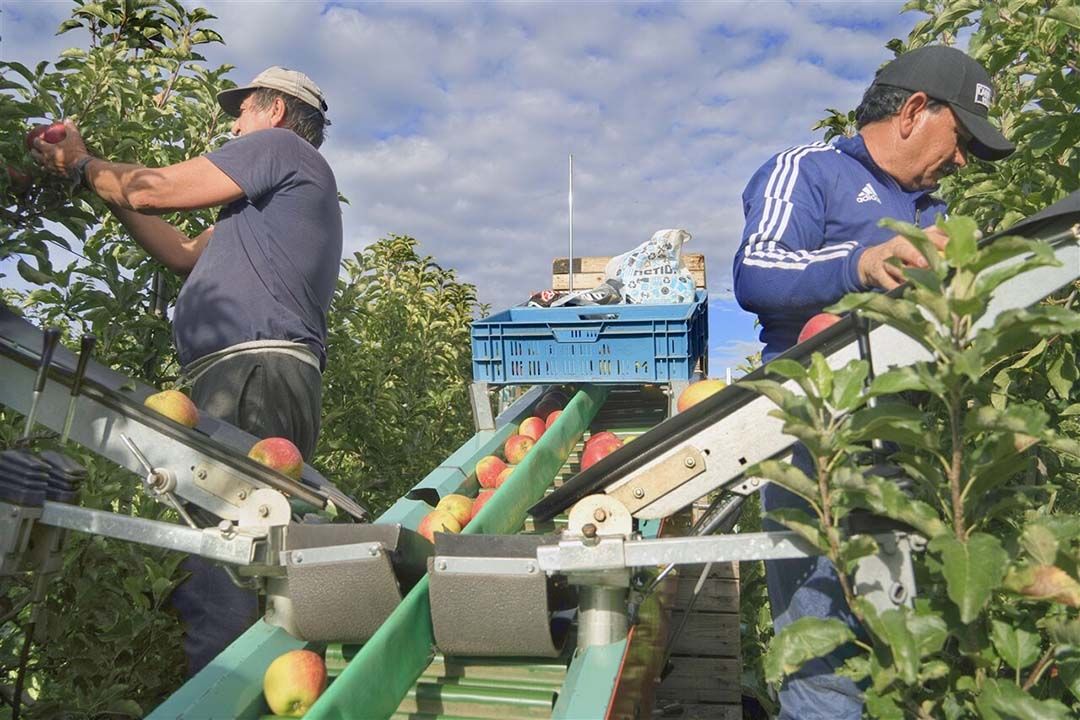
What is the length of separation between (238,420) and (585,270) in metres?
4.53

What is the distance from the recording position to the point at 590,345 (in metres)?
4.00

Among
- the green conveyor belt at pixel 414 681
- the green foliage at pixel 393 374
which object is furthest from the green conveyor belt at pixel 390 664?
the green foliage at pixel 393 374

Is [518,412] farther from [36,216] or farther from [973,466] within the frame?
[973,466]

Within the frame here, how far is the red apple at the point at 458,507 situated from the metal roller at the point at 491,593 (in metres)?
0.78

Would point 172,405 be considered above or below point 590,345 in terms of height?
below

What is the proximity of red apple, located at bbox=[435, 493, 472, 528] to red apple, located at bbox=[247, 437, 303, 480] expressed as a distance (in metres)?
0.58

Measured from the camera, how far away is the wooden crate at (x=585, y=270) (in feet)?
22.1

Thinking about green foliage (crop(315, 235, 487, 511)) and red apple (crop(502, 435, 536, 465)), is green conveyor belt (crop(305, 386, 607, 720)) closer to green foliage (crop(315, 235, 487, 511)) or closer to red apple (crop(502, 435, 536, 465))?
red apple (crop(502, 435, 536, 465))

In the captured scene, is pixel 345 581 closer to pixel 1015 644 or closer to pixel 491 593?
pixel 491 593

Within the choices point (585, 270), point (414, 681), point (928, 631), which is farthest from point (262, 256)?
point (585, 270)

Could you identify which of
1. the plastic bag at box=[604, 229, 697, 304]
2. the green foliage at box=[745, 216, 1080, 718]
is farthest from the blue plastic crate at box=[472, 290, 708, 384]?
the green foliage at box=[745, 216, 1080, 718]

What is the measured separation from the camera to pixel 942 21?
9.80ft

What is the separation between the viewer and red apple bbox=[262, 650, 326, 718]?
80.4 inches

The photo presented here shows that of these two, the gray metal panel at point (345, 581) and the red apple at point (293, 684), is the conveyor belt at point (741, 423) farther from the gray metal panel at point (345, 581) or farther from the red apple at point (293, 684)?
the red apple at point (293, 684)
